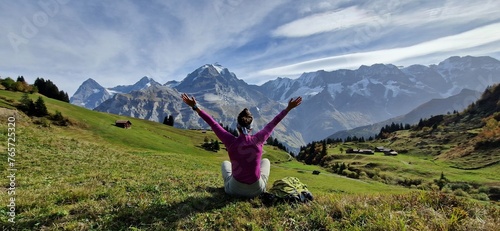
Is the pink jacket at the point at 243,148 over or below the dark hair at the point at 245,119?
below

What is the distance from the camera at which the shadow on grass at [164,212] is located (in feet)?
28.2

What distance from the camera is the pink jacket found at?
34.4ft

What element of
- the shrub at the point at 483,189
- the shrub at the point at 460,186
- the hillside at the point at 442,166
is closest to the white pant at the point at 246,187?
the hillside at the point at 442,166

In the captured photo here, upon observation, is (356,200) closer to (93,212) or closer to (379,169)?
(93,212)

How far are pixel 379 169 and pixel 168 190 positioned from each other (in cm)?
10253

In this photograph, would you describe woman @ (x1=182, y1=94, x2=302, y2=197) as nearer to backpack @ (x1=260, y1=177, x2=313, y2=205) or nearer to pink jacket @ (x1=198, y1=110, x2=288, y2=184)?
pink jacket @ (x1=198, y1=110, x2=288, y2=184)

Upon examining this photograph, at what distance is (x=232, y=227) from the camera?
330 inches

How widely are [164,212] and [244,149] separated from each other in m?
3.36

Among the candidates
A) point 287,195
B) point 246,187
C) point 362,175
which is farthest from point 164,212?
point 362,175

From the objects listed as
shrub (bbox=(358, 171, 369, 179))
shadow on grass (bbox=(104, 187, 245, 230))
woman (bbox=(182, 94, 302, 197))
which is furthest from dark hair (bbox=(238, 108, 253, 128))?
shrub (bbox=(358, 171, 369, 179))

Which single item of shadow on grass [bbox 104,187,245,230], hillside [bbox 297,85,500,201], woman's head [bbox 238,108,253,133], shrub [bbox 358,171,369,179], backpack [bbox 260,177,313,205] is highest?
woman's head [bbox 238,108,253,133]

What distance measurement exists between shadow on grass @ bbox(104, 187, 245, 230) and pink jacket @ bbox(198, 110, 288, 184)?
1.25 m

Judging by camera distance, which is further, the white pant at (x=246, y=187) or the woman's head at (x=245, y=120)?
the white pant at (x=246, y=187)

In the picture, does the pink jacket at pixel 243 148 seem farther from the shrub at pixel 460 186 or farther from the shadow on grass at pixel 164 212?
the shrub at pixel 460 186
